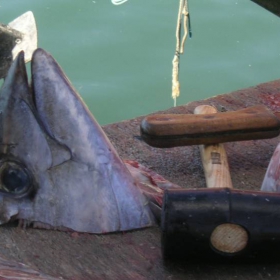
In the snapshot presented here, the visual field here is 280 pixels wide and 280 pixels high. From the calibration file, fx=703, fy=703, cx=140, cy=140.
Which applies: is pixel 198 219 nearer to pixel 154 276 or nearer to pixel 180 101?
pixel 154 276

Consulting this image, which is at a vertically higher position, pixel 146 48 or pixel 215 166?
pixel 215 166

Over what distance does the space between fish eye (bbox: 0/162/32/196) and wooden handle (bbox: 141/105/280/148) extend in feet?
1.75

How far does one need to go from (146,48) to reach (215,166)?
4509 millimetres

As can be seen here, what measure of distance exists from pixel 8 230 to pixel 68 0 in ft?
18.8

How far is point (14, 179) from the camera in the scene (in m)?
2.05

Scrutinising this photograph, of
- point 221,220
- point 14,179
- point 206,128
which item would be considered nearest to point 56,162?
point 14,179

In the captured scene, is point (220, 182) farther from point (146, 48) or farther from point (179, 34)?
point (146, 48)

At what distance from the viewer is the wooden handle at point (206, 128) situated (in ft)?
7.95

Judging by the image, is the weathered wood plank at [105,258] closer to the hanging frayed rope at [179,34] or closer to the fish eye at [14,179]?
the fish eye at [14,179]

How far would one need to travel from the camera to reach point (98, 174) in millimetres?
2055

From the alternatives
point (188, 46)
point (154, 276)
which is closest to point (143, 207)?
point (154, 276)

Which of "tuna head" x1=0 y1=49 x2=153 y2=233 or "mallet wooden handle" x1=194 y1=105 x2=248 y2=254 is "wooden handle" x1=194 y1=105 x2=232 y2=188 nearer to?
"mallet wooden handle" x1=194 y1=105 x2=248 y2=254

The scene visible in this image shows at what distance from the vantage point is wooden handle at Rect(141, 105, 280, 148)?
2.42m

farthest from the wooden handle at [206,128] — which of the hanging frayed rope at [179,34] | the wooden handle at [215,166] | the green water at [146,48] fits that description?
the green water at [146,48]
